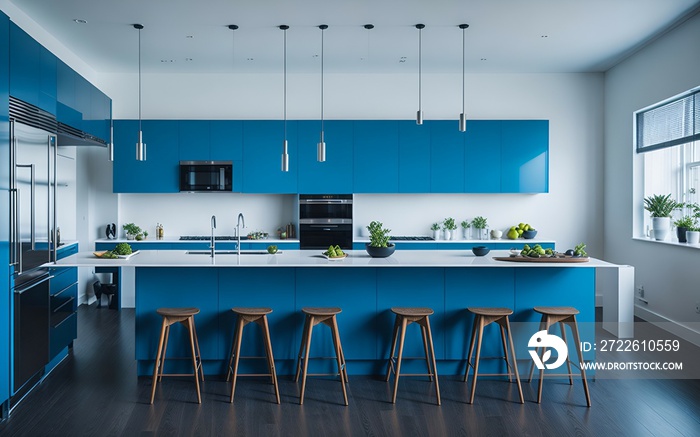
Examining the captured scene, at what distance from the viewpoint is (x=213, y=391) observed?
376cm

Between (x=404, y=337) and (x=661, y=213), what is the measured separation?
3557 mm

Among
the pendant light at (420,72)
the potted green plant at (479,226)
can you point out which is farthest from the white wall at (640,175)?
the pendant light at (420,72)

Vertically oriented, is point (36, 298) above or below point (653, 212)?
below

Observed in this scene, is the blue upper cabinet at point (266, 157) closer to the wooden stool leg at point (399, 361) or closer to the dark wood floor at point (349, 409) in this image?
the dark wood floor at point (349, 409)

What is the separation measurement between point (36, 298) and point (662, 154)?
636cm

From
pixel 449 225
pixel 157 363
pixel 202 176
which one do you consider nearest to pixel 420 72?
pixel 449 225

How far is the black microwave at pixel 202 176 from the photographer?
658cm

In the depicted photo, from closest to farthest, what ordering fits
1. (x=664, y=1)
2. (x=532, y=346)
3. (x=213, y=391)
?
1. (x=213, y=391)
2. (x=532, y=346)
3. (x=664, y=1)

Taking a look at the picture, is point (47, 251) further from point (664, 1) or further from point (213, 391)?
point (664, 1)

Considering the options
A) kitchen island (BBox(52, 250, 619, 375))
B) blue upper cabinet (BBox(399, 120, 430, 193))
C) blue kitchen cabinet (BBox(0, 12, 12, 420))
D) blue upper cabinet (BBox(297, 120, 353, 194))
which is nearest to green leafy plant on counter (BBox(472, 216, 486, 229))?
blue upper cabinet (BBox(399, 120, 430, 193))

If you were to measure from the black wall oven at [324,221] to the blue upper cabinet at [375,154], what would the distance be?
32cm

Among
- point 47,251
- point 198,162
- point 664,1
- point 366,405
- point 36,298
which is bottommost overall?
point 366,405

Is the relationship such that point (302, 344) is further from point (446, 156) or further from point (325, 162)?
point (446, 156)

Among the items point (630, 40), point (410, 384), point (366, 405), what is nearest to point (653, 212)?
point (630, 40)
